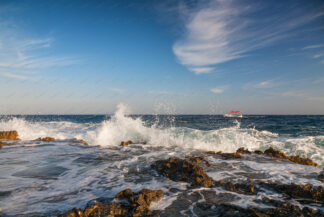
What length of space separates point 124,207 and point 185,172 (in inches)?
80.7

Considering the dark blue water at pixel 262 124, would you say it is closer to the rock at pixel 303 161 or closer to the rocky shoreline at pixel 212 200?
the rock at pixel 303 161

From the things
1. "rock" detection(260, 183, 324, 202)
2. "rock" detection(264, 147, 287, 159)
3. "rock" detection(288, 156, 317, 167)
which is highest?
"rock" detection(260, 183, 324, 202)

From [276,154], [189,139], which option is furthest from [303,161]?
[189,139]

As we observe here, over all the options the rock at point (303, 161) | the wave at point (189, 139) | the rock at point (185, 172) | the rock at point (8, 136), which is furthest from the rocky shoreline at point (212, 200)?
the rock at point (8, 136)

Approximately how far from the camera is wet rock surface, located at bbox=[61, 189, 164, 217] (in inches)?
103

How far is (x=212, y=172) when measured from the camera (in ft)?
16.3

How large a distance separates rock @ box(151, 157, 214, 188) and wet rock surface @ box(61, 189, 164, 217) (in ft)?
3.77

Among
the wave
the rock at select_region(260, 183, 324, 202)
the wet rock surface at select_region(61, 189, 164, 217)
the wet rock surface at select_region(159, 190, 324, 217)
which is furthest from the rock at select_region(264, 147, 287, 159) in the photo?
the wet rock surface at select_region(61, 189, 164, 217)

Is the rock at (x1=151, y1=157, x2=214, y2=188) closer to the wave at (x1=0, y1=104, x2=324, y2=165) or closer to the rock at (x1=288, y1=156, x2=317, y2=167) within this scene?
the rock at (x1=288, y1=156, x2=317, y2=167)

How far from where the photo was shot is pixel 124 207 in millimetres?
2852

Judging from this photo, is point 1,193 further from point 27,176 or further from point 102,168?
point 102,168

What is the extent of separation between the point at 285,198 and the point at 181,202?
6.16 feet

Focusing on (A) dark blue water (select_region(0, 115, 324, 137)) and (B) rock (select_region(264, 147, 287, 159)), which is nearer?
(B) rock (select_region(264, 147, 287, 159))

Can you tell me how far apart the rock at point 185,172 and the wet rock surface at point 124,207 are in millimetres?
1150
